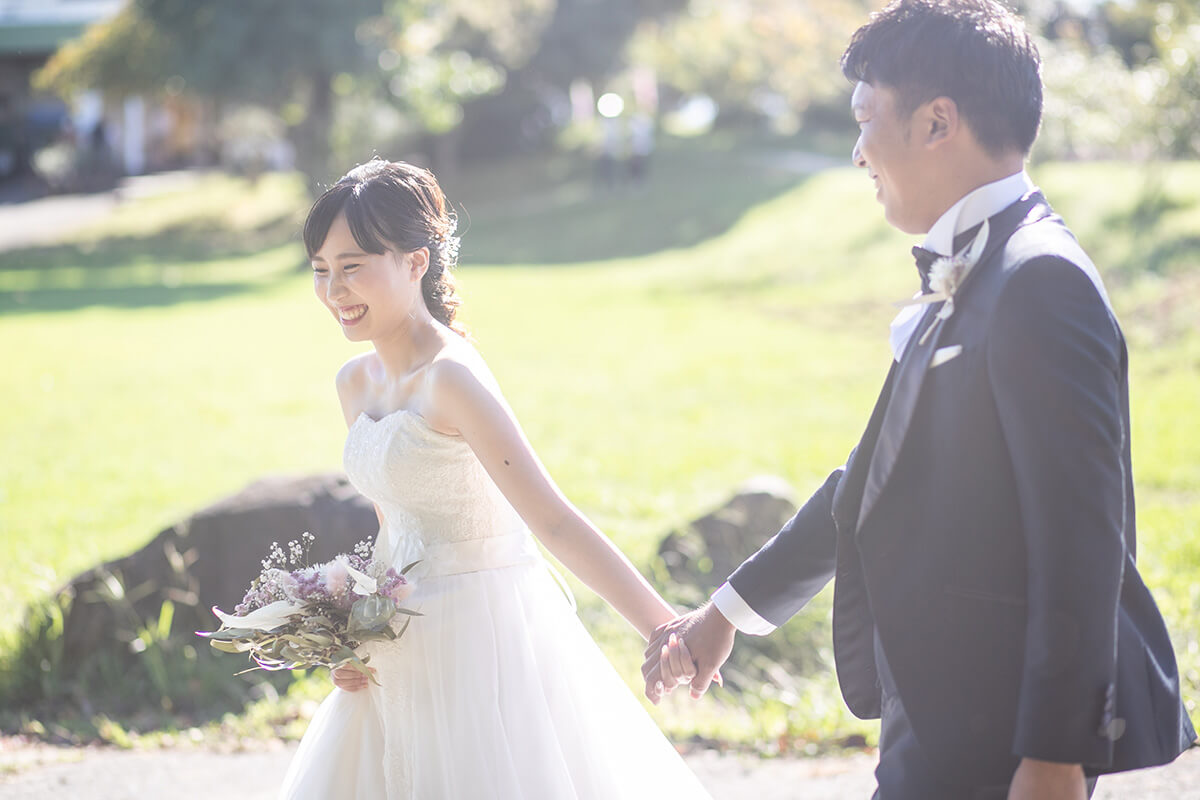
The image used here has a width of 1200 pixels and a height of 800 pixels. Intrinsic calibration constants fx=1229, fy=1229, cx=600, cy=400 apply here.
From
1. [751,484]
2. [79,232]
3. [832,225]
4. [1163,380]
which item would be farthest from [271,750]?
[79,232]

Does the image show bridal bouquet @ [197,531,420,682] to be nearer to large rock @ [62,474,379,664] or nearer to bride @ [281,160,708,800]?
bride @ [281,160,708,800]

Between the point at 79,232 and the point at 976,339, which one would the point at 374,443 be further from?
the point at 79,232

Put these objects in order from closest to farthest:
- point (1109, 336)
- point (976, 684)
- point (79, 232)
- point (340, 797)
Answer: point (1109, 336), point (976, 684), point (340, 797), point (79, 232)

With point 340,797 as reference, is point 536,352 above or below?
above

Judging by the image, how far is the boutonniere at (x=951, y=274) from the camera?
2.05 meters

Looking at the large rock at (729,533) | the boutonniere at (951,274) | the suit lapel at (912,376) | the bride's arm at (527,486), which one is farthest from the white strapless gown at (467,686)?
the large rock at (729,533)

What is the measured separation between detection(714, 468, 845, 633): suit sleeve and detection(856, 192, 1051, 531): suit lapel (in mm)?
520

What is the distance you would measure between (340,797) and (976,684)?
1.46 m

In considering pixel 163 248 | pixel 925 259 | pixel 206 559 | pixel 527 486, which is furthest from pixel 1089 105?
pixel 163 248

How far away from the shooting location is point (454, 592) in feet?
9.39

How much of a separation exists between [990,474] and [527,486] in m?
1.15

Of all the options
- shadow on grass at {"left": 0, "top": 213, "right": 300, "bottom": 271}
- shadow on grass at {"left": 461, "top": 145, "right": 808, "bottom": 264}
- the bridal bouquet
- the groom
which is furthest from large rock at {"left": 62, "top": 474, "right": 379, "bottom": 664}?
shadow on grass at {"left": 0, "top": 213, "right": 300, "bottom": 271}

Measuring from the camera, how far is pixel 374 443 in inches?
115

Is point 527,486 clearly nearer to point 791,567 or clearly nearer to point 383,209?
point 791,567
